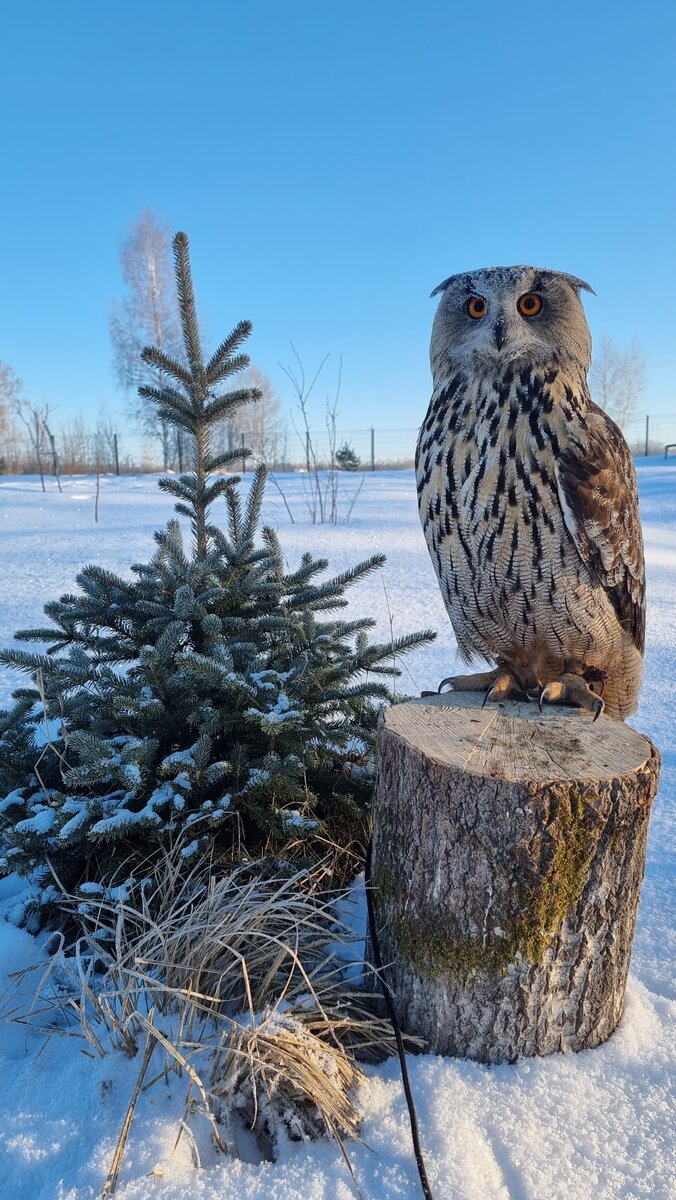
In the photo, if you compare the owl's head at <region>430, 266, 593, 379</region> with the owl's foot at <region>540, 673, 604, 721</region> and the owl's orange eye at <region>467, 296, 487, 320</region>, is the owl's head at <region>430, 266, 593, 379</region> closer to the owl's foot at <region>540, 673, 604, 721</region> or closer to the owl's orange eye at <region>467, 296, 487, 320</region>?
the owl's orange eye at <region>467, 296, 487, 320</region>

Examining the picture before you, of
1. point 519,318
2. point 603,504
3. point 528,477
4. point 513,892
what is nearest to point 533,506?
point 528,477

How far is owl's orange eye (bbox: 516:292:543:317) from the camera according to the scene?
75.6 inches

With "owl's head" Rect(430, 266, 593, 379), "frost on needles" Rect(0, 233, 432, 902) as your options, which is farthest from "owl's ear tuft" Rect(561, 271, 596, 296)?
"frost on needles" Rect(0, 233, 432, 902)

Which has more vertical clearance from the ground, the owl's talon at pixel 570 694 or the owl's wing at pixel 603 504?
the owl's wing at pixel 603 504

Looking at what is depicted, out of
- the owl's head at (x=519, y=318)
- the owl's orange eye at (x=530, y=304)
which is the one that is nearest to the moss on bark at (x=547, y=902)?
the owl's head at (x=519, y=318)

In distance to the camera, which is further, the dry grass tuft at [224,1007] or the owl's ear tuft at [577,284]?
the owl's ear tuft at [577,284]

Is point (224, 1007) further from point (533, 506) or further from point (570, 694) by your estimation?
point (533, 506)

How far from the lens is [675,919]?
1.94 meters

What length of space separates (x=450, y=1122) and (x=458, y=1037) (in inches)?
7.5

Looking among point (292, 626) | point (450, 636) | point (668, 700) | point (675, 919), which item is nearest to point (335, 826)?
point (292, 626)

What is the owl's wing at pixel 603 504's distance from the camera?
6.10 ft

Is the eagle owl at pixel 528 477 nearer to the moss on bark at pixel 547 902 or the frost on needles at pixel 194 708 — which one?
the frost on needles at pixel 194 708

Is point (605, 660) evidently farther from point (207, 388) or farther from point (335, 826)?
point (207, 388)

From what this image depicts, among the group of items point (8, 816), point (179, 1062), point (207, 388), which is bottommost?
point (179, 1062)
